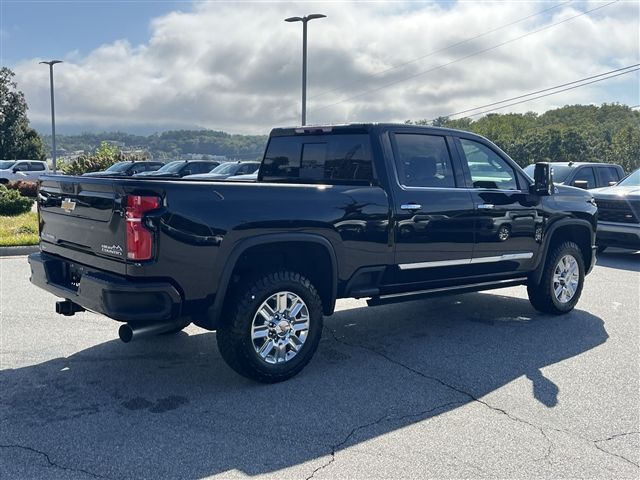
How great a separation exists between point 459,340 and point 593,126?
95.4 meters

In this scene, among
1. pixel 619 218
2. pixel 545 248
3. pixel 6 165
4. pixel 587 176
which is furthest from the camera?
pixel 6 165

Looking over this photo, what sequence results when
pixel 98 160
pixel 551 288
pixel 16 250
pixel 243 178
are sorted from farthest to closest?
pixel 98 160 → pixel 243 178 → pixel 16 250 → pixel 551 288

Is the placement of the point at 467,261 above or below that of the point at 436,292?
above

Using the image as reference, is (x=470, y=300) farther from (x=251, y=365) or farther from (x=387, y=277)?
(x=251, y=365)

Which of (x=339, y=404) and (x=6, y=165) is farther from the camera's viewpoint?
(x=6, y=165)

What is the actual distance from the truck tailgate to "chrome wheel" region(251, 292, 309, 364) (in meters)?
1.11

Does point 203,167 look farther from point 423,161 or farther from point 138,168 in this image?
point 423,161

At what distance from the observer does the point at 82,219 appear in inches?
175

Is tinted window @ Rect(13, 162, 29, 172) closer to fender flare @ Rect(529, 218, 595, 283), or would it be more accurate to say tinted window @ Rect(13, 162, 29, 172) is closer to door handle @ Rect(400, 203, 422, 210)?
fender flare @ Rect(529, 218, 595, 283)

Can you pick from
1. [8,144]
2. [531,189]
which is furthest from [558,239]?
[8,144]

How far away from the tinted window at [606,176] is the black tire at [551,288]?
8.03m

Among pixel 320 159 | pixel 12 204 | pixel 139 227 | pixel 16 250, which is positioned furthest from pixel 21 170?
pixel 139 227

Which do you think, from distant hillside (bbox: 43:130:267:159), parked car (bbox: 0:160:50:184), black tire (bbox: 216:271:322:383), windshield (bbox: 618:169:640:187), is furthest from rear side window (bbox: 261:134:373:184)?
distant hillside (bbox: 43:130:267:159)

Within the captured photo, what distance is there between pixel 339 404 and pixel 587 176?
1170cm
